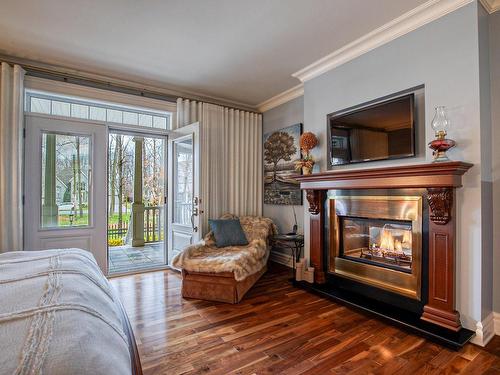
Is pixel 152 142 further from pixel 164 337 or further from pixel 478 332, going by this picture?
pixel 478 332

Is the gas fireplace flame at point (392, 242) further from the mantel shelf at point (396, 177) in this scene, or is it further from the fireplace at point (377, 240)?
the mantel shelf at point (396, 177)

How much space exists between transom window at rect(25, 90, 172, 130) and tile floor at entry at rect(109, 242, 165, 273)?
2252 millimetres

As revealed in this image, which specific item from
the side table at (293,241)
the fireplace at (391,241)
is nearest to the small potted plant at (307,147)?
the fireplace at (391,241)

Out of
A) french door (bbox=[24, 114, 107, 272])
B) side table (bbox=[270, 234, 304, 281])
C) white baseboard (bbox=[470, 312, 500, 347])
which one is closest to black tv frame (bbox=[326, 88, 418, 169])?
side table (bbox=[270, 234, 304, 281])

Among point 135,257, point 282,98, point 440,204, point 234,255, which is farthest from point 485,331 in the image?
point 135,257

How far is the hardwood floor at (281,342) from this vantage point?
1.81 m

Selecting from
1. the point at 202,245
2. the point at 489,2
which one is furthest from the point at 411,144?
the point at 202,245

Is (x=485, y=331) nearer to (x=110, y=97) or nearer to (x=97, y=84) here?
(x=110, y=97)

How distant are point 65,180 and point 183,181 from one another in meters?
1.51

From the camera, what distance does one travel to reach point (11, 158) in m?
3.01

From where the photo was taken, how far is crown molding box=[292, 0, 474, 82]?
2270 millimetres

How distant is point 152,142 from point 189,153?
9.79 ft

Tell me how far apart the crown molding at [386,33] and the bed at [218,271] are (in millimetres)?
2412

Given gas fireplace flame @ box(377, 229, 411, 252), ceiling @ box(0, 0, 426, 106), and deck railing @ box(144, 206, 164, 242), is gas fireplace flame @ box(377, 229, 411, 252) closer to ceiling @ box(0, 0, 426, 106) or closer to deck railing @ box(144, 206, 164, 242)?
ceiling @ box(0, 0, 426, 106)
